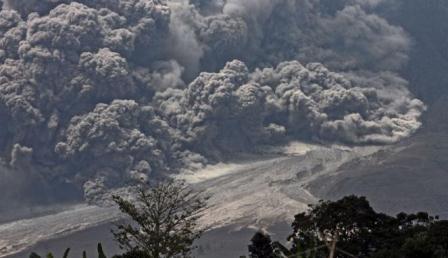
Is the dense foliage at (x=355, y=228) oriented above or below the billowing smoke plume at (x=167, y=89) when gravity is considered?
below

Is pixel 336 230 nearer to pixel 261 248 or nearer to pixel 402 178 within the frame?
pixel 261 248

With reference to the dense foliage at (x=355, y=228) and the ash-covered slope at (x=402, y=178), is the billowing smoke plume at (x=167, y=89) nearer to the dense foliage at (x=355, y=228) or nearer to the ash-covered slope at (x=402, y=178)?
the ash-covered slope at (x=402, y=178)

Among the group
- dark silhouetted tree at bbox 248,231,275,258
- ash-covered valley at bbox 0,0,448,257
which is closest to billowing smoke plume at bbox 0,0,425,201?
ash-covered valley at bbox 0,0,448,257

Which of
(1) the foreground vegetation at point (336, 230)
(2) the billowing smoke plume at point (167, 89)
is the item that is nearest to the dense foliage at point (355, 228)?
(1) the foreground vegetation at point (336, 230)

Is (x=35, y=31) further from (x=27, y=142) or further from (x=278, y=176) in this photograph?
(x=278, y=176)

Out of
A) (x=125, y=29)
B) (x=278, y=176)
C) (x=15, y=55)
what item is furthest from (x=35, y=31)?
(x=278, y=176)
